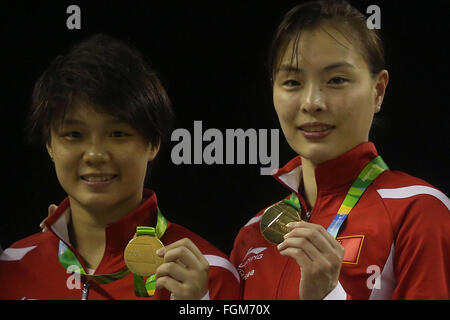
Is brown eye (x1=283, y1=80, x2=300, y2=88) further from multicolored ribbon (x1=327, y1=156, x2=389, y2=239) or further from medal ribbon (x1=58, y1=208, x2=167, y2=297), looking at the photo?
medal ribbon (x1=58, y1=208, x2=167, y2=297)

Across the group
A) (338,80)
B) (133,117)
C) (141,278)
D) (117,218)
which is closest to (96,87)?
(133,117)

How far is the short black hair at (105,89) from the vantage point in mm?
2555

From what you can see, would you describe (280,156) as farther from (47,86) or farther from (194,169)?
(47,86)

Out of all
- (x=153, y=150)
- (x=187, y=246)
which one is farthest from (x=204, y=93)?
(x=187, y=246)

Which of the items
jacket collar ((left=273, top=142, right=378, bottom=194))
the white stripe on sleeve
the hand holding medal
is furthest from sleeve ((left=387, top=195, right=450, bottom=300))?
the white stripe on sleeve

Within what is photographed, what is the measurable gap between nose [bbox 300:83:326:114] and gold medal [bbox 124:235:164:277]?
2.21 ft

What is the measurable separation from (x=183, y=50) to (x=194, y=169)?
0.48 m

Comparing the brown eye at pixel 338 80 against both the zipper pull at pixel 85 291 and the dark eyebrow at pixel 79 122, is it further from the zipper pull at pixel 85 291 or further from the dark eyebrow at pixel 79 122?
the zipper pull at pixel 85 291

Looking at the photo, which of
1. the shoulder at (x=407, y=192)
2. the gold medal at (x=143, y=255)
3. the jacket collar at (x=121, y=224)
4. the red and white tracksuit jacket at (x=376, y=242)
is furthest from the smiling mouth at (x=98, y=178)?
the shoulder at (x=407, y=192)

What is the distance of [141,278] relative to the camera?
248 cm

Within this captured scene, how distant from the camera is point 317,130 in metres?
2.47

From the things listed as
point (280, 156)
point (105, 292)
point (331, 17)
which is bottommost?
point (105, 292)

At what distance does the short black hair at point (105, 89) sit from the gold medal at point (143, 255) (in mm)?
414

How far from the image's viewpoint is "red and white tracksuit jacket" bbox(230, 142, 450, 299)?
88.6 inches
